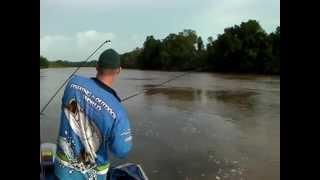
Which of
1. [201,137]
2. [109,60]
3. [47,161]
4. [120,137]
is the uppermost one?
[109,60]

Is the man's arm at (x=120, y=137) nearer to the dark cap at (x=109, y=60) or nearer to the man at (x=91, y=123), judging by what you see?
the man at (x=91, y=123)

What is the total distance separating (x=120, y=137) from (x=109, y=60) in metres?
0.36

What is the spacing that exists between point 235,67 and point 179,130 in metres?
31.9

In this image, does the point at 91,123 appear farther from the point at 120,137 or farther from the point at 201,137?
the point at 201,137

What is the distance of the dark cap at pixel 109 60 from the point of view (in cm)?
212

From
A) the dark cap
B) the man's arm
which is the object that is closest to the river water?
the dark cap

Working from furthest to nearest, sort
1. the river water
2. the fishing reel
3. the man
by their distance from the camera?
the river water
the fishing reel
the man

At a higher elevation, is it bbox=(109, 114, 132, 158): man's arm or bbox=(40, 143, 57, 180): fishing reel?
bbox=(109, 114, 132, 158): man's arm

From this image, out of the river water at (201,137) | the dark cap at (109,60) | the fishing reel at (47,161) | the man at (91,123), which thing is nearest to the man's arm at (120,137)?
the man at (91,123)

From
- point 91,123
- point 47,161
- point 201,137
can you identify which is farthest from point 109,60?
point 201,137

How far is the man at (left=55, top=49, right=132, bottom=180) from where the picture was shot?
2.05 meters

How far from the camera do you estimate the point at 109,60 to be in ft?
6.97

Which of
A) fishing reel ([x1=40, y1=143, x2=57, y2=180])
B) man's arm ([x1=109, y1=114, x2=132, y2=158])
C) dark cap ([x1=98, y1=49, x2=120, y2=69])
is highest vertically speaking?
dark cap ([x1=98, y1=49, x2=120, y2=69])

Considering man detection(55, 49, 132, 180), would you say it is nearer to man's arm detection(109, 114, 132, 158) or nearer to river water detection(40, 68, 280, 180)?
man's arm detection(109, 114, 132, 158)
